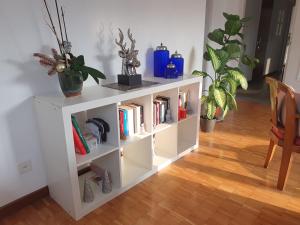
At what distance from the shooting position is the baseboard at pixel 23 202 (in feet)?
5.55

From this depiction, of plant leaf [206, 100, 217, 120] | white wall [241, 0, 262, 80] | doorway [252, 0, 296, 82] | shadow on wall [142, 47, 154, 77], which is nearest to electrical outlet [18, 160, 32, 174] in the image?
shadow on wall [142, 47, 154, 77]

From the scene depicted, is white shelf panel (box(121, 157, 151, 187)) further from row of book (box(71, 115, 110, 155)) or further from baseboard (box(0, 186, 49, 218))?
baseboard (box(0, 186, 49, 218))

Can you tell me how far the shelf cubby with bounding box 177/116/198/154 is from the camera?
258 centimetres

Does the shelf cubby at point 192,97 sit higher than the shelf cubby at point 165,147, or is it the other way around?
the shelf cubby at point 192,97

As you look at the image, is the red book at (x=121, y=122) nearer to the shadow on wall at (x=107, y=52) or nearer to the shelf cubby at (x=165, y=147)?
the shadow on wall at (x=107, y=52)

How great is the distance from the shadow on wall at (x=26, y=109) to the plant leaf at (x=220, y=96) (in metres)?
1.65

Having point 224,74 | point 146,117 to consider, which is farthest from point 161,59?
point 224,74

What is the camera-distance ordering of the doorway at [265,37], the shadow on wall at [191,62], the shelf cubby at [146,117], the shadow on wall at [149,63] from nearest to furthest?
1. the shelf cubby at [146,117]
2. the shadow on wall at [149,63]
3. the shadow on wall at [191,62]
4. the doorway at [265,37]

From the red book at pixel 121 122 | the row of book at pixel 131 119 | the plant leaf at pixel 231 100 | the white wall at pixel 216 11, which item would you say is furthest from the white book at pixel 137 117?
the white wall at pixel 216 11

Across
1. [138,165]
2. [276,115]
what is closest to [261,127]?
[276,115]

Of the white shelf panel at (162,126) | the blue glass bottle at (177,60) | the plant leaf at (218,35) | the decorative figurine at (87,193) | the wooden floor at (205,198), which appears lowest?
the wooden floor at (205,198)

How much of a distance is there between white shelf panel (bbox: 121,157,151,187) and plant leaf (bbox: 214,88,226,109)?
1108 mm

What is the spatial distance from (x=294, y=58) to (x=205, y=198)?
10.1 feet

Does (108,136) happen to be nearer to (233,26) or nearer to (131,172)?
(131,172)
